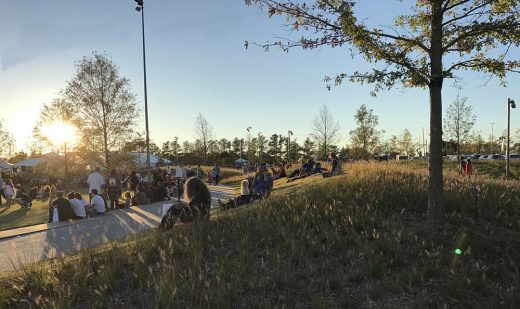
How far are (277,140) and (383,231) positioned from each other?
77850mm

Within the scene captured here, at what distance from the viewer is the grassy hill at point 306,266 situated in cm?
390

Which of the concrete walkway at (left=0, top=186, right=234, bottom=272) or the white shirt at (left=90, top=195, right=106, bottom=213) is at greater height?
the white shirt at (left=90, top=195, right=106, bottom=213)

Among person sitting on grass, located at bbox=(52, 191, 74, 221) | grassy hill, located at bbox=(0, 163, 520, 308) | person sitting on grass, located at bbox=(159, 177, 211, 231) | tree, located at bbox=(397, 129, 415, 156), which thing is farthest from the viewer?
tree, located at bbox=(397, 129, 415, 156)

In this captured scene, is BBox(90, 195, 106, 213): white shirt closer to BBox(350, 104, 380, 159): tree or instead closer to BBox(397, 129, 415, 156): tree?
BBox(350, 104, 380, 159): tree

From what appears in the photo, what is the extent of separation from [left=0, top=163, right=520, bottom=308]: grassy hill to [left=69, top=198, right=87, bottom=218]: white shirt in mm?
8541

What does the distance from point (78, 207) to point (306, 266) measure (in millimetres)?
10952

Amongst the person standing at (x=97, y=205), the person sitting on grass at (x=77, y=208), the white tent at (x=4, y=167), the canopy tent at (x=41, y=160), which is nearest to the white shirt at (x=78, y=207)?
the person sitting on grass at (x=77, y=208)

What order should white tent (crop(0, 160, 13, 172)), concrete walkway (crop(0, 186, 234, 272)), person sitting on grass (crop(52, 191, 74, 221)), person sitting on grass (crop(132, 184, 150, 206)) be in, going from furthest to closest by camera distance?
white tent (crop(0, 160, 13, 172)) < person sitting on grass (crop(132, 184, 150, 206)) < person sitting on grass (crop(52, 191, 74, 221)) < concrete walkway (crop(0, 186, 234, 272))

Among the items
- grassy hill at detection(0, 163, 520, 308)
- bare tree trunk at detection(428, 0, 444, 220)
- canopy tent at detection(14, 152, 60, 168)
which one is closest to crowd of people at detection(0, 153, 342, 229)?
grassy hill at detection(0, 163, 520, 308)

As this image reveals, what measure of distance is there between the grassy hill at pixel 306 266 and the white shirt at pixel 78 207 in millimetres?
8541

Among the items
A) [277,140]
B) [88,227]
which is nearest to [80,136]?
[88,227]

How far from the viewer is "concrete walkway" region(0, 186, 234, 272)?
7930 millimetres

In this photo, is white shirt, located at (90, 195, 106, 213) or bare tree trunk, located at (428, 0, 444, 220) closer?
bare tree trunk, located at (428, 0, 444, 220)

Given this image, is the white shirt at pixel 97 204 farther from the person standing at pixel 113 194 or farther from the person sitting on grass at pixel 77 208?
the person standing at pixel 113 194
